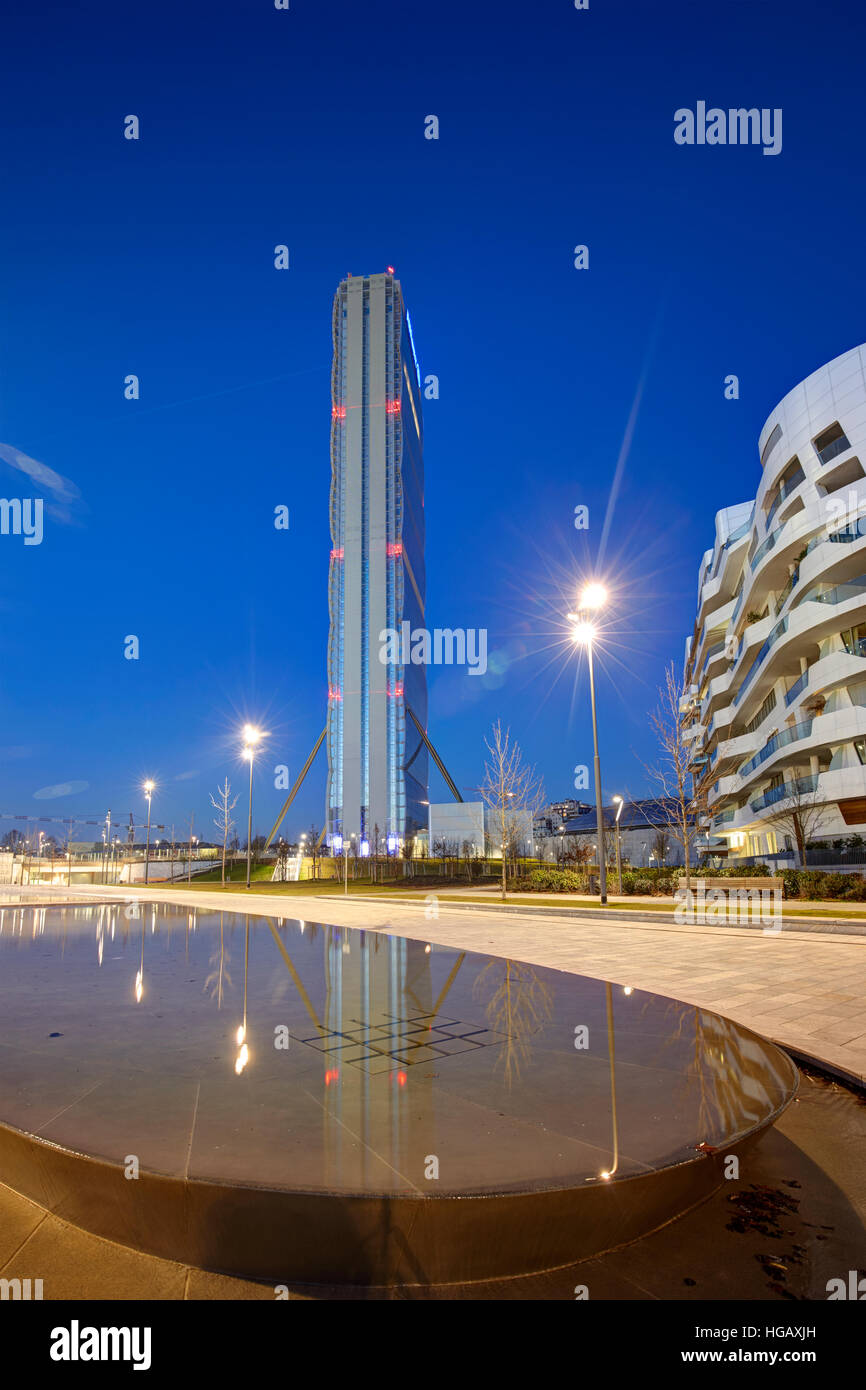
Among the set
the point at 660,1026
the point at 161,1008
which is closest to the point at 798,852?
the point at 660,1026

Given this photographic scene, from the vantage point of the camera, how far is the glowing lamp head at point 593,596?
21078 millimetres

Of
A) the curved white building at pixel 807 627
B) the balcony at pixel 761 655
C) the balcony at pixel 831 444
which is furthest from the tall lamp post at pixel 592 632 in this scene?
the balcony at pixel 831 444

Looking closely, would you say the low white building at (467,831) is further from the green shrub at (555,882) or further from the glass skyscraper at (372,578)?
the green shrub at (555,882)

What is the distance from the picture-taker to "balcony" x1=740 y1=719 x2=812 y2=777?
37.2m

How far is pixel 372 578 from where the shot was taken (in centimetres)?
11575

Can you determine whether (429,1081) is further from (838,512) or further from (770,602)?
(770,602)

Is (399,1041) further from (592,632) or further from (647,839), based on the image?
(647,839)

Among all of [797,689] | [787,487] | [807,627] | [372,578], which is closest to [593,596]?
[807,627]

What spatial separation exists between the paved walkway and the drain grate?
307 cm

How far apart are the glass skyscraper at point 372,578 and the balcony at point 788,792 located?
204 ft

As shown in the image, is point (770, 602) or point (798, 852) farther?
point (770, 602)

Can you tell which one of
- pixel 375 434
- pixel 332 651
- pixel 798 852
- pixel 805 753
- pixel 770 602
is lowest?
pixel 798 852
